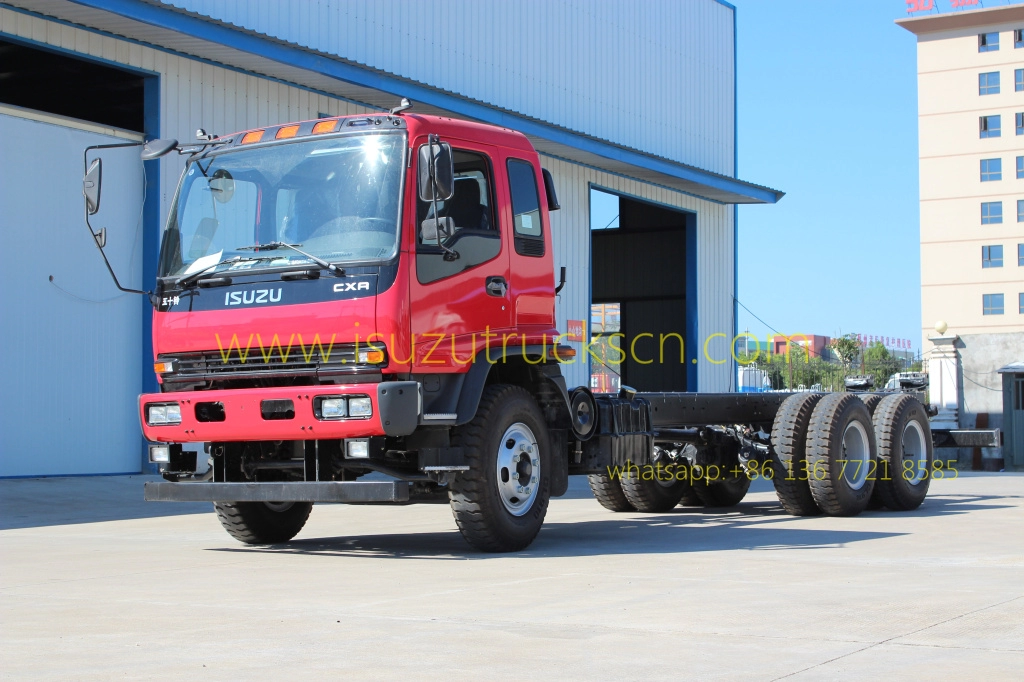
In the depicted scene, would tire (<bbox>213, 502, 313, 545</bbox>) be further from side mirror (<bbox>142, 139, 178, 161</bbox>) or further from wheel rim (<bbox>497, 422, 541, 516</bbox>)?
side mirror (<bbox>142, 139, 178, 161</bbox>)

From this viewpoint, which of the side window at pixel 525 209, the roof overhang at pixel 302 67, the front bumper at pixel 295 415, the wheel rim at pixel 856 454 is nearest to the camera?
the front bumper at pixel 295 415

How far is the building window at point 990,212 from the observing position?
8556 centimetres

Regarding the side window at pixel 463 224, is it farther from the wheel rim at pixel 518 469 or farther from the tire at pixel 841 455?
the tire at pixel 841 455

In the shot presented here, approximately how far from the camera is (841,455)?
1223 cm

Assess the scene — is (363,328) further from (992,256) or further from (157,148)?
(992,256)

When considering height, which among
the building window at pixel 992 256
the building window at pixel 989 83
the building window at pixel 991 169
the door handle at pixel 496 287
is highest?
the building window at pixel 989 83

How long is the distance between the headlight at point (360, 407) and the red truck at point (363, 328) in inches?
0.5

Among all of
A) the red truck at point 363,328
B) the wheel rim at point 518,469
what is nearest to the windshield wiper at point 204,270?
the red truck at point 363,328

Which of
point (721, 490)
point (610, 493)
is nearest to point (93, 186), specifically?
point (610, 493)

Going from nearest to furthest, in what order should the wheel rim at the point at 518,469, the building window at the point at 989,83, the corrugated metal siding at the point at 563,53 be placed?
1. the wheel rim at the point at 518,469
2. the corrugated metal siding at the point at 563,53
3. the building window at the point at 989,83

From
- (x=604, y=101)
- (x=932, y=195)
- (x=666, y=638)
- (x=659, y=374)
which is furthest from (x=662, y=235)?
(x=932, y=195)

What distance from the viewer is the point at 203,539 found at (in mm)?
10703

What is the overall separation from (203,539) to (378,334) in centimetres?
349

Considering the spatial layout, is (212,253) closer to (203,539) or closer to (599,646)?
(203,539)
